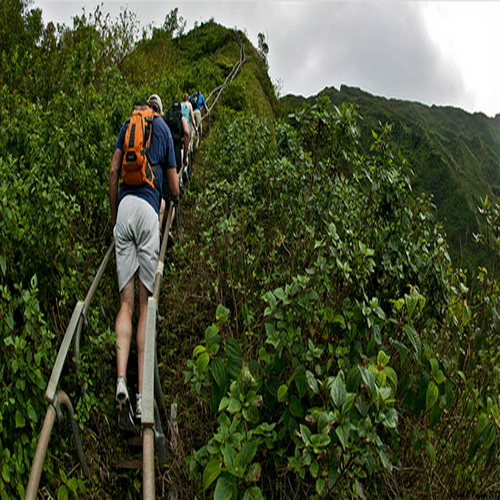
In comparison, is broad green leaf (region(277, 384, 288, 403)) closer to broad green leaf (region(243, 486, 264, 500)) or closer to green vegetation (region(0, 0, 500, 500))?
green vegetation (region(0, 0, 500, 500))

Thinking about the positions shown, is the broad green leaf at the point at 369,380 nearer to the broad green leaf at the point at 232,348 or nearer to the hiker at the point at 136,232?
the broad green leaf at the point at 232,348

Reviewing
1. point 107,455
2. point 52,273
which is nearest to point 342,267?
point 107,455

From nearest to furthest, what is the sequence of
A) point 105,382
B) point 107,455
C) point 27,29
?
point 107,455 → point 105,382 → point 27,29

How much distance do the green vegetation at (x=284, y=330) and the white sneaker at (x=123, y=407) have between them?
204 millimetres

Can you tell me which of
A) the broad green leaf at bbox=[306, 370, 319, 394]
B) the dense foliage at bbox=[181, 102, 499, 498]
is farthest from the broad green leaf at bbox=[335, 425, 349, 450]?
the broad green leaf at bbox=[306, 370, 319, 394]

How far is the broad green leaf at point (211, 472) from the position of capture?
2.06 meters

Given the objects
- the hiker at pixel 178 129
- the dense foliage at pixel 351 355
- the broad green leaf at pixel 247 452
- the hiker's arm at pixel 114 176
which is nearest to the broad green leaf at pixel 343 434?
the dense foliage at pixel 351 355

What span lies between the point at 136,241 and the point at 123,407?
1325mm

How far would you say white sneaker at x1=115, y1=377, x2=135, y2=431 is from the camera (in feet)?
10.2

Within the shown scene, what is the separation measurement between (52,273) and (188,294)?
131 centimetres

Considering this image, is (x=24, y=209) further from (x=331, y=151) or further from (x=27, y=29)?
(x=27, y=29)

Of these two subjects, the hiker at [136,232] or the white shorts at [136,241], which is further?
the white shorts at [136,241]

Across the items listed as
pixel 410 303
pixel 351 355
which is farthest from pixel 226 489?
pixel 410 303

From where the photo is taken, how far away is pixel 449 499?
2.78 m
